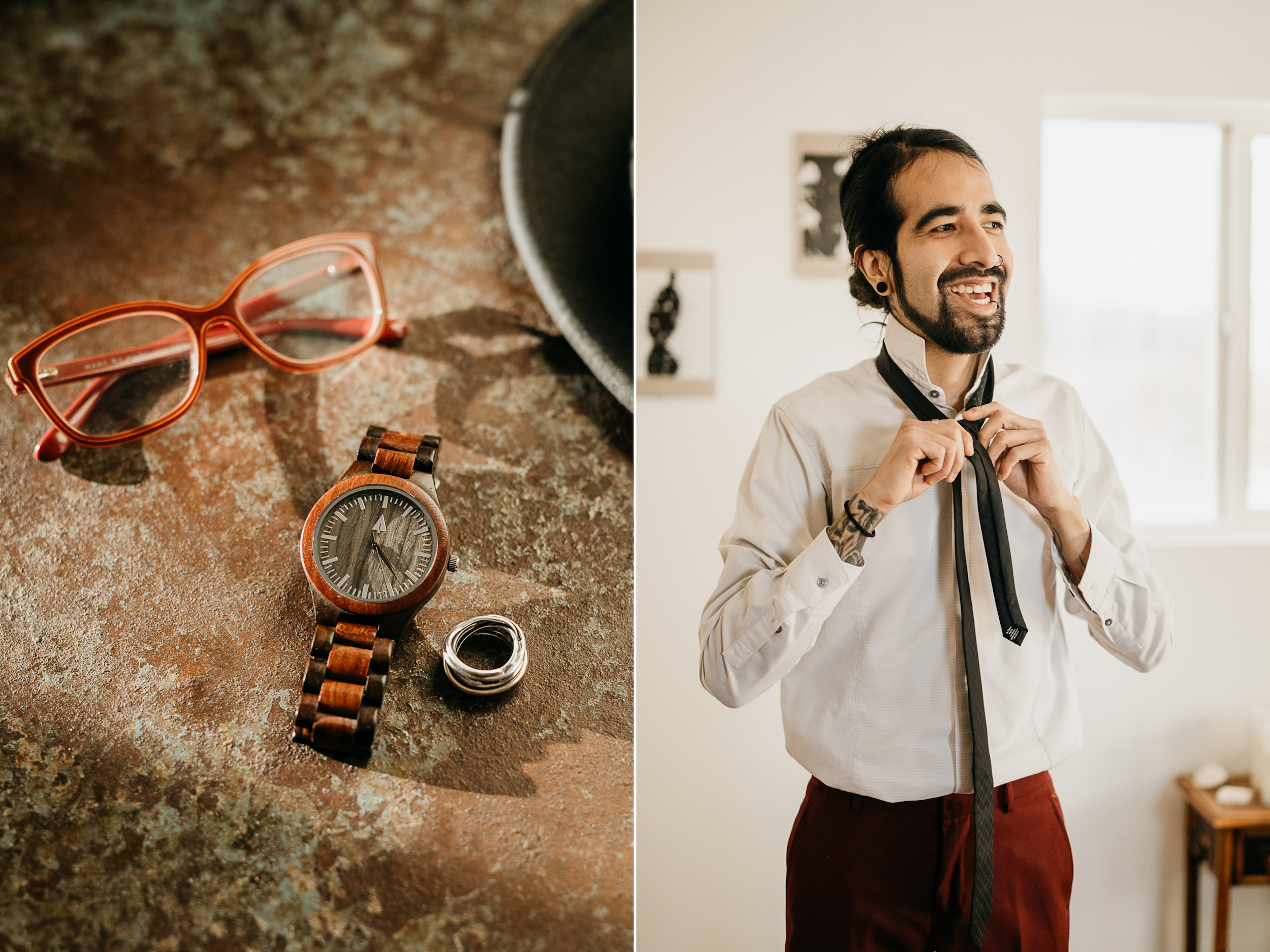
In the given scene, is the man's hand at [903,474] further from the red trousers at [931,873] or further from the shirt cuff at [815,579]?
the red trousers at [931,873]

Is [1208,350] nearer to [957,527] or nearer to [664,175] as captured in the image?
[957,527]

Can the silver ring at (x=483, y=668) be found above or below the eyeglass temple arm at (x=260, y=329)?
below

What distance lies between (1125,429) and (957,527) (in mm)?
316

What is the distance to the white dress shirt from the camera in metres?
0.70

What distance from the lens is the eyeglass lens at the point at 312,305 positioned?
859 millimetres

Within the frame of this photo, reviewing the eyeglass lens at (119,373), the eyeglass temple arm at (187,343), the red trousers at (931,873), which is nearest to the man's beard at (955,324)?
the red trousers at (931,873)

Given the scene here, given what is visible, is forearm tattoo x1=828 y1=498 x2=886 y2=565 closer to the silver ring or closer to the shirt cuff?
the shirt cuff

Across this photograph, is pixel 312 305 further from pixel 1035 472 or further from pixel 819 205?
pixel 1035 472

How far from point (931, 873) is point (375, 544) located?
2.14 feet

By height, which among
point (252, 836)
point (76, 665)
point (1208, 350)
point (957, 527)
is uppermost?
point (1208, 350)

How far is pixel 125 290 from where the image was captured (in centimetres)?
87

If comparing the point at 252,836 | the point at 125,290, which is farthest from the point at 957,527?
the point at 125,290

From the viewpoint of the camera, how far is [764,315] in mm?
833

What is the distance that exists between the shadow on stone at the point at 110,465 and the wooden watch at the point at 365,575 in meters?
0.28
